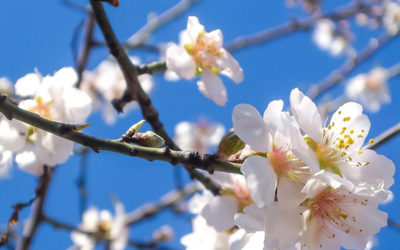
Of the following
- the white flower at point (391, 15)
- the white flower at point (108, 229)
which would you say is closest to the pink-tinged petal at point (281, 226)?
the white flower at point (108, 229)

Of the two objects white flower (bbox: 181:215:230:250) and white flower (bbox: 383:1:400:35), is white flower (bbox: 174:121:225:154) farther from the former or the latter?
white flower (bbox: 181:215:230:250)

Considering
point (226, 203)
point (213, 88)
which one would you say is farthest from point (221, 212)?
point (213, 88)

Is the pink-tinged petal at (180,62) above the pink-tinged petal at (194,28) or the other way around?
the other way around

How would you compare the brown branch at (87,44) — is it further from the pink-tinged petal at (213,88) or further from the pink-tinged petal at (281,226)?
the pink-tinged petal at (281,226)

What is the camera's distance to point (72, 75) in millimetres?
1298

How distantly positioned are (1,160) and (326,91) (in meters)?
2.07

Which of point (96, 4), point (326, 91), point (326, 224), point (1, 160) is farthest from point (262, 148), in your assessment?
point (326, 91)

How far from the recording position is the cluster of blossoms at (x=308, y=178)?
844mm

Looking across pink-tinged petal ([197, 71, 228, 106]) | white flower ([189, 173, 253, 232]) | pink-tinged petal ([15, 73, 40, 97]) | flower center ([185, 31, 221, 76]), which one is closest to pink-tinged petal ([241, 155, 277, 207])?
white flower ([189, 173, 253, 232])

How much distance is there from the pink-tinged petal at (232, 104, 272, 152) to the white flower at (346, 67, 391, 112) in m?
4.77

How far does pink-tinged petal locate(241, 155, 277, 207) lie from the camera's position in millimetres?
806

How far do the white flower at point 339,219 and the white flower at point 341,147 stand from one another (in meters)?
0.05

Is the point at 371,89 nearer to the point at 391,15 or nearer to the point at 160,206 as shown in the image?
the point at 391,15

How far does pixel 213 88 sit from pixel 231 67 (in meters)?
0.11
